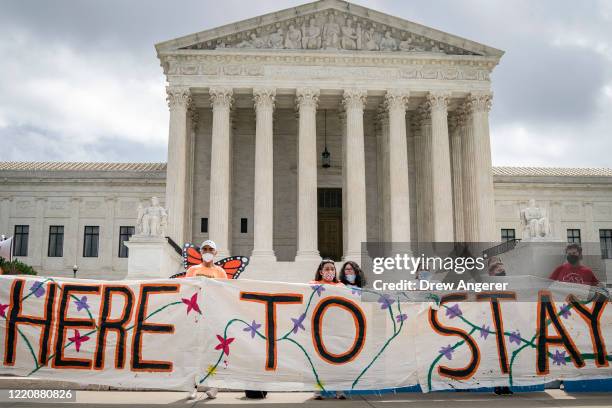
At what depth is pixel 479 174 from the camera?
34469 mm

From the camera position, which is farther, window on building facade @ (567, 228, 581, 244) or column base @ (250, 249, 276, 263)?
window on building facade @ (567, 228, 581, 244)

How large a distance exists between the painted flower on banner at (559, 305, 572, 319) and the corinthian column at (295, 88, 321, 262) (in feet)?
73.3

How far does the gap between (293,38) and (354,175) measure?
8914 millimetres

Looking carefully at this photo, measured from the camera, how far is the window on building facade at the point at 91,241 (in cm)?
4269

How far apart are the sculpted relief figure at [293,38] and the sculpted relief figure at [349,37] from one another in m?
2.53

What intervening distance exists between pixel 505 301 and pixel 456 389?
5.73ft

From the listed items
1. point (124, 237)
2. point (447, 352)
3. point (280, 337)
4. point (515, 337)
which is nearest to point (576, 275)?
point (515, 337)

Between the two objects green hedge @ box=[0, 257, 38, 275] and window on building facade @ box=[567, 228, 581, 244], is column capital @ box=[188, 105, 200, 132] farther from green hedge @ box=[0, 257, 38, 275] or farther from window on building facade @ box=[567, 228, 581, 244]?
window on building facade @ box=[567, 228, 581, 244]

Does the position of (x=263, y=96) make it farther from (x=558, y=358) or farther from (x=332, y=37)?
(x=558, y=358)

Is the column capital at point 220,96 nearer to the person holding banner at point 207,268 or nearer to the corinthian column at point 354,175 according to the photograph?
the corinthian column at point 354,175

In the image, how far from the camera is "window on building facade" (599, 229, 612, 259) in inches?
1740

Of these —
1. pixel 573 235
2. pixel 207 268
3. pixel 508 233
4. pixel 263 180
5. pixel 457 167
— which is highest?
pixel 457 167

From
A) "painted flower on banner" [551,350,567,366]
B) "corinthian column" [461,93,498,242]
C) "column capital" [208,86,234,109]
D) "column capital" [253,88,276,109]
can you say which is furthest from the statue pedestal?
"painted flower on banner" [551,350,567,366]

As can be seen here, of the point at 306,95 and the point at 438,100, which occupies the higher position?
the point at 306,95
